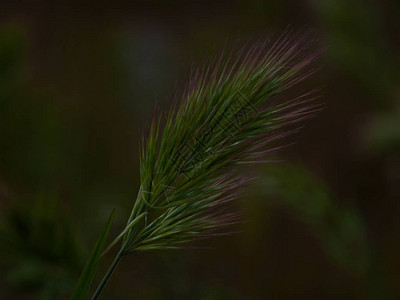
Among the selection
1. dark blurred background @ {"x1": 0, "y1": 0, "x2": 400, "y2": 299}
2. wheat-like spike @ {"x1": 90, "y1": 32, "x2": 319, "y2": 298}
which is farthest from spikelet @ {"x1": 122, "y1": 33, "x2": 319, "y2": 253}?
→ dark blurred background @ {"x1": 0, "y1": 0, "x2": 400, "y2": 299}

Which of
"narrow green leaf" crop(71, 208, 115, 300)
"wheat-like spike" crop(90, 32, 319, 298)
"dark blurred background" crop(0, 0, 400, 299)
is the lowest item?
"dark blurred background" crop(0, 0, 400, 299)

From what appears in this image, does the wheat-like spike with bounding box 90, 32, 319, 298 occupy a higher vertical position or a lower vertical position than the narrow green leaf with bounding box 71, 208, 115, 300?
higher

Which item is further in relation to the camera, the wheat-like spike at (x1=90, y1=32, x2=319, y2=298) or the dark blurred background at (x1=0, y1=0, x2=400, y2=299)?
the dark blurred background at (x1=0, y1=0, x2=400, y2=299)

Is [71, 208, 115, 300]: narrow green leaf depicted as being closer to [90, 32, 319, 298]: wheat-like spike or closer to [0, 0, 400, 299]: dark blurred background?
[90, 32, 319, 298]: wheat-like spike

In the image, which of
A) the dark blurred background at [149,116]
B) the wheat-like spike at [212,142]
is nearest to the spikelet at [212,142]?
the wheat-like spike at [212,142]

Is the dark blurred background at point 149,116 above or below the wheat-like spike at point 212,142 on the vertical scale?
below

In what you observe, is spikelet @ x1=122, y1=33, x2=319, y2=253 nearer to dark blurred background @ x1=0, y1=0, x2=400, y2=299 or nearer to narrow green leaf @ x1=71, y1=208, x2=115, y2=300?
narrow green leaf @ x1=71, y1=208, x2=115, y2=300

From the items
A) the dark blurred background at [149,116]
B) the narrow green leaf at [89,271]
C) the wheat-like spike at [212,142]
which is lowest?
the dark blurred background at [149,116]

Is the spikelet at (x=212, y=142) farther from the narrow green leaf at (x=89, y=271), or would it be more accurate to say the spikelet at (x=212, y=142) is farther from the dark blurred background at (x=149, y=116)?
the dark blurred background at (x=149, y=116)

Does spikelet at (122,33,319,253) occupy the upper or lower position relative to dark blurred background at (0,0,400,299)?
upper

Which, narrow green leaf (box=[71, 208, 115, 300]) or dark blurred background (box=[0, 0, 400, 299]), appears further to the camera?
dark blurred background (box=[0, 0, 400, 299])

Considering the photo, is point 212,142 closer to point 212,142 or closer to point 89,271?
point 212,142

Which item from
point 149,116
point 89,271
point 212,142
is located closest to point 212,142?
point 212,142
